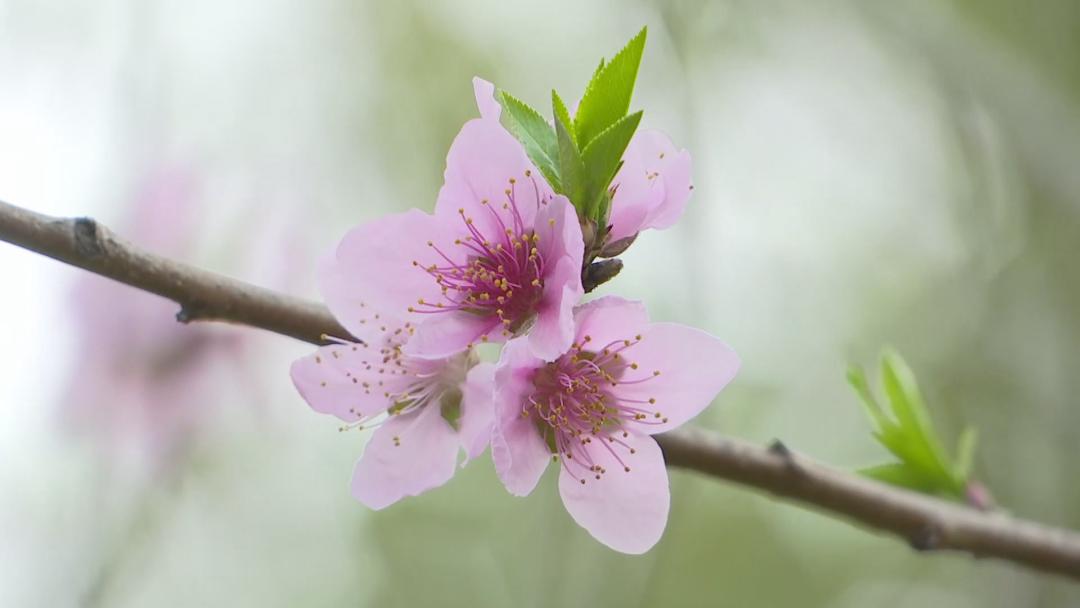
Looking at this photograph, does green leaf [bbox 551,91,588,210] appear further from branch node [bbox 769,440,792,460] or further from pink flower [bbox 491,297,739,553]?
branch node [bbox 769,440,792,460]

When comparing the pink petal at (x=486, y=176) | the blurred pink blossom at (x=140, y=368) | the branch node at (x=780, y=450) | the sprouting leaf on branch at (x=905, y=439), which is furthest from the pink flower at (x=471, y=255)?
the blurred pink blossom at (x=140, y=368)

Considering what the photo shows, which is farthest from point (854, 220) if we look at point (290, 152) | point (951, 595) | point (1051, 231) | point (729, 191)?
point (290, 152)

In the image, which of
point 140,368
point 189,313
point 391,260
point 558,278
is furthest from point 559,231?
point 140,368

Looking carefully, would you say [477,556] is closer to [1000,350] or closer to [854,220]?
[854,220]

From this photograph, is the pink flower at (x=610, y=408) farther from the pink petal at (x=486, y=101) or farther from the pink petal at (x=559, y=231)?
the pink petal at (x=486, y=101)

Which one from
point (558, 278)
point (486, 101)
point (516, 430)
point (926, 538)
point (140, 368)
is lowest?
point (140, 368)

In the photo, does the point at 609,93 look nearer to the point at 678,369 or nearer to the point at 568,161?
the point at 568,161
